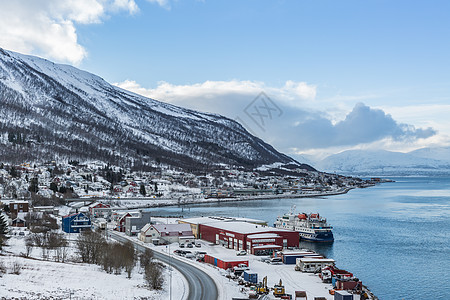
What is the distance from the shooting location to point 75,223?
80.9ft

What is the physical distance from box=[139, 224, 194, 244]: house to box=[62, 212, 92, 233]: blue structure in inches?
144

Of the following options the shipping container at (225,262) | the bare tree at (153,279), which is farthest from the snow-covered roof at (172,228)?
the bare tree at (153,279)

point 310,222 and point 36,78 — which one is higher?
point 36,78

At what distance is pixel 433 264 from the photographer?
1905 cm

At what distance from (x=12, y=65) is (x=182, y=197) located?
9508 centimetres

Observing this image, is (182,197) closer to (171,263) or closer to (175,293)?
(171,263)

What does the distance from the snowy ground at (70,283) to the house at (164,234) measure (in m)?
8.01

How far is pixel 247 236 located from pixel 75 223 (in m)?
9.94

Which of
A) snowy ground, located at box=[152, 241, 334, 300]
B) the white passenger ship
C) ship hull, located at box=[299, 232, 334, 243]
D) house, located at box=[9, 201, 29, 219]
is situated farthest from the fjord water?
house, located at box=[9, 201, 29, 219]

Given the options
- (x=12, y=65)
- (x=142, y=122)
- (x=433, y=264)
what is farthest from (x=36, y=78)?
(x=433, y=264)

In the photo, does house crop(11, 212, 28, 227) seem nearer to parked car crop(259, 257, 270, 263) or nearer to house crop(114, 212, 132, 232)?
house crop(114, 212, 132, 232)

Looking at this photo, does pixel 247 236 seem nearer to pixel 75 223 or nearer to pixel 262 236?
pixel 262 236

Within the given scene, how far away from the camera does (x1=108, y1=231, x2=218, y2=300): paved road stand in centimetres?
1245

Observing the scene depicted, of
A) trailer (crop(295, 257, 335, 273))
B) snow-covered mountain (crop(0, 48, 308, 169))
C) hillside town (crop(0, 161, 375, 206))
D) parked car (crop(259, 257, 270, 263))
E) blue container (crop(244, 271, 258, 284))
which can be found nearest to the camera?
blue container (crop(244, 271, 258, 284))
